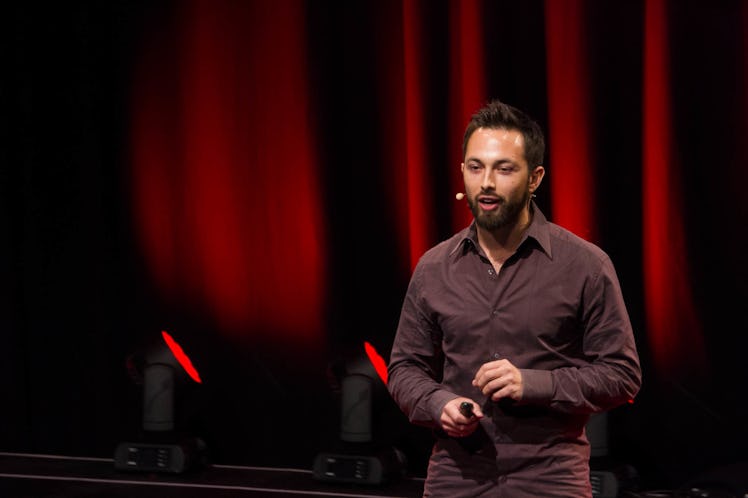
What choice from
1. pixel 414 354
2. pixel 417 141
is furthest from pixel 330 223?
pixel 414 354

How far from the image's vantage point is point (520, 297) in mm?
1888

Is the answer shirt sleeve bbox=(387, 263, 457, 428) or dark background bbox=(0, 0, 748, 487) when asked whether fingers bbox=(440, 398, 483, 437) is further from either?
dark background bbox=(0, 0, 748, 487)

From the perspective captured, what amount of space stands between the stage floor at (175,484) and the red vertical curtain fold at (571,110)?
4.09 ft

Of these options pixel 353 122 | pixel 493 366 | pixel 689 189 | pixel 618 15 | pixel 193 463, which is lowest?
pixel 193 463

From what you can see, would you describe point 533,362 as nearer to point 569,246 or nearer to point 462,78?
point 569,246

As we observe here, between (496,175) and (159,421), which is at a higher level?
(496,175)

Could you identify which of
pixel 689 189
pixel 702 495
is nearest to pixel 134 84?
pixel 689 189

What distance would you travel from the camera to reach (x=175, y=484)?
13.3 feet

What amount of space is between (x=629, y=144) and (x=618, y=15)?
1.64ft

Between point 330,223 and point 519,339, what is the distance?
2.50m

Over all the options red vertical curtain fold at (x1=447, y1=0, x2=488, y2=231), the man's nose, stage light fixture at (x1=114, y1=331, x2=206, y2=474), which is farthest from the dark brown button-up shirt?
stage light fixture at (x1=114, y1=331, x2=206, y2=474)

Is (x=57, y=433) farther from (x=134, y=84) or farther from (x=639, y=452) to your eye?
(x=639, y=452)

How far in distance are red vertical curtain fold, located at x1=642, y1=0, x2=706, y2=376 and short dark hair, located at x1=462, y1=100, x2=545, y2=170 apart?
1946 millimetres

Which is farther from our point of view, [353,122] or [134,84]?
[134,84]
